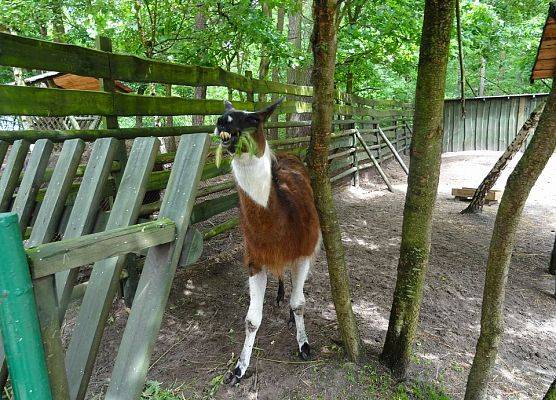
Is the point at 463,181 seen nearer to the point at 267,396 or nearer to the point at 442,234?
the point at 442,234

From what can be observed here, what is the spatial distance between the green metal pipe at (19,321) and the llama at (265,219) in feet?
5.45

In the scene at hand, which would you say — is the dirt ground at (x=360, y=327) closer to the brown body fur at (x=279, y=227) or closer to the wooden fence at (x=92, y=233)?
the brown body fur at (x=279, y=227)

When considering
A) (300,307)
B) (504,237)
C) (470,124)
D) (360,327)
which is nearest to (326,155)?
(504,237)

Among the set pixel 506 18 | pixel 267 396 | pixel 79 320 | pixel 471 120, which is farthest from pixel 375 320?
pixel 471 120

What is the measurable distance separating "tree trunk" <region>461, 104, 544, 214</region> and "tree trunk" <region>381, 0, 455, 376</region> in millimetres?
5141

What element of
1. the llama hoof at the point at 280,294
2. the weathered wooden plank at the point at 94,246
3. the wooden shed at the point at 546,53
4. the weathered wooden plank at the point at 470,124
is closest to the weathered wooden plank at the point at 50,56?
the weathered wooden plank at the point at 94,246

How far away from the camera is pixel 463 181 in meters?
11.5

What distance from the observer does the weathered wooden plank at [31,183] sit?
1.62m

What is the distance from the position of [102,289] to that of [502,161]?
295 inches

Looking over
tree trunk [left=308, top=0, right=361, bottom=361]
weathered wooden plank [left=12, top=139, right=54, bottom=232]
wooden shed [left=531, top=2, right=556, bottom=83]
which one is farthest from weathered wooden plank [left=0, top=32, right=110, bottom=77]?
wooden shed [left=531, top=2, right=556, bottom=83]

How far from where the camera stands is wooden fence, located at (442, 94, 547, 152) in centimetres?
1609

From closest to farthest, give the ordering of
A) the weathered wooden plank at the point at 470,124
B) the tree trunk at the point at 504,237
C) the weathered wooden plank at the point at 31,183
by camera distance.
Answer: the weathered wooden plank at the point at 31,183
the tree trunk at the point at 504,237
the weathered wooden plank at the point at 470,124

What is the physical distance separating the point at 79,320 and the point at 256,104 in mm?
4714

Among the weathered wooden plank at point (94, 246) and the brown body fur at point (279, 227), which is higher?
the weathered wooden plank at point (94, 246)
